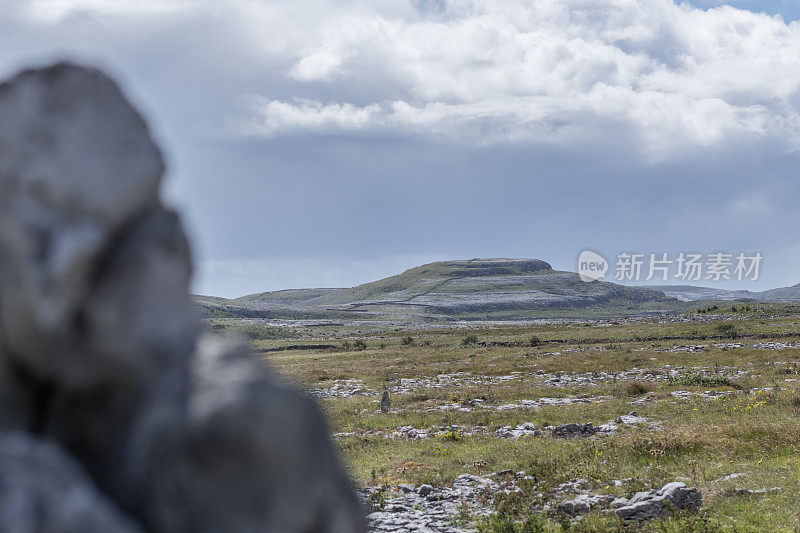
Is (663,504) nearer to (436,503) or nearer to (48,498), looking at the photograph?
(436,503)

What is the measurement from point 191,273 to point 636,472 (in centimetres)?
1353

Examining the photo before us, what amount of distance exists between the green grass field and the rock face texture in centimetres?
180

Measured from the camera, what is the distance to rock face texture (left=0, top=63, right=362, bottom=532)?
2.52 m

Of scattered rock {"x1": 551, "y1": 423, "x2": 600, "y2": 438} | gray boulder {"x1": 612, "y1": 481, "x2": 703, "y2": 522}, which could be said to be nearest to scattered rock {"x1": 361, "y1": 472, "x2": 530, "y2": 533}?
gray boulder {"x1": 612, "y1": 481, "x2": 703, "y2": 522}

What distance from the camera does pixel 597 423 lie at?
22.0 metres

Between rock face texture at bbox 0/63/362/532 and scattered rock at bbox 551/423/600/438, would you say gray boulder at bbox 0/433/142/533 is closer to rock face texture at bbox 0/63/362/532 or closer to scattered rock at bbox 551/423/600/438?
rock face texture at bbox 0/63/362/532

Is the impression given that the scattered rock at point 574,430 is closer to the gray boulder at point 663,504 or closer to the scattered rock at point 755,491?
the scattered rock at point 755,491

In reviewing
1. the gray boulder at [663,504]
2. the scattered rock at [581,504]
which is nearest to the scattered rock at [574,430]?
the scattered rock at [581,504]

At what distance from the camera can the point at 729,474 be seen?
13922 mm

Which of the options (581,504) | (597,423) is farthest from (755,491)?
(597,423)

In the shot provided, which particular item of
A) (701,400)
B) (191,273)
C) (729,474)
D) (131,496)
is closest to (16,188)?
(191,273)

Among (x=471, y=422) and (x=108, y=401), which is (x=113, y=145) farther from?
(x=471, y=422)

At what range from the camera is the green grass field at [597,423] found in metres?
12.1

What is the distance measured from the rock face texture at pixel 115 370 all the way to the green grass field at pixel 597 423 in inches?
70.7
